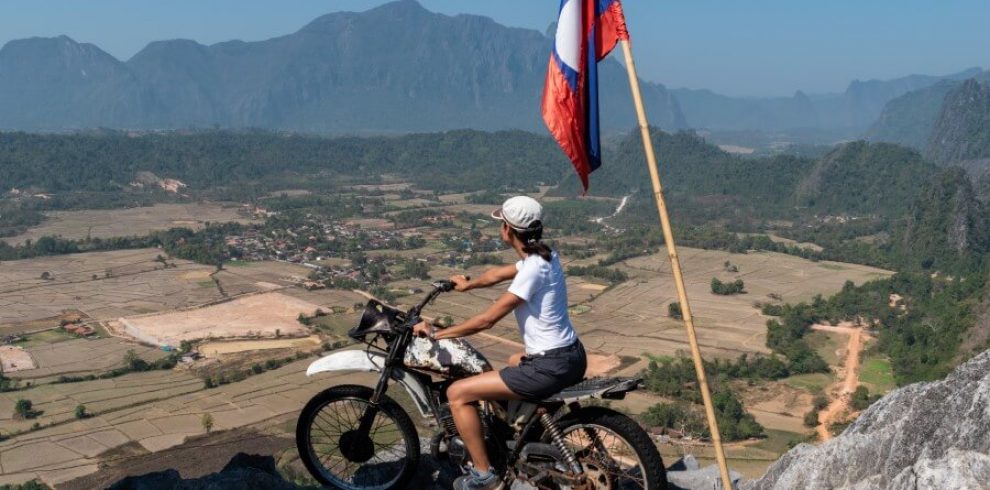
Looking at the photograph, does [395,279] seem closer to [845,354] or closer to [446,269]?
[446,269]

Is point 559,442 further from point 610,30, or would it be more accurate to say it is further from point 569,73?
point 610,30

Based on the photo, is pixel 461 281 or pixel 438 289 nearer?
pixel 438 289

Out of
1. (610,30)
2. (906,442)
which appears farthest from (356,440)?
(906,442)

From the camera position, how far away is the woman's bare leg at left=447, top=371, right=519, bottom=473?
5969 mm

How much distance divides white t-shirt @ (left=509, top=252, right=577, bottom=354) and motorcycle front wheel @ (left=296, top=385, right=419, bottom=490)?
145 cm

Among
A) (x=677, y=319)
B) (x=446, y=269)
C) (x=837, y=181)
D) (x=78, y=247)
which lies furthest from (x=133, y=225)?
(x=837, y=181)

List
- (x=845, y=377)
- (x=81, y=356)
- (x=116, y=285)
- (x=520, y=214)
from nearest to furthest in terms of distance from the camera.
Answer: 1. (x=520, y=214)
2. (x=845, y=377)
3. (x=81, y=356)
4. (x=116, y=285)

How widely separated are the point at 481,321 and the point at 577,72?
7.66ft

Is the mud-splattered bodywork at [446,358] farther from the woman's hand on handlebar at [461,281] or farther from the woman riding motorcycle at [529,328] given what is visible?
the woman's hand on handlebar at [461,281]

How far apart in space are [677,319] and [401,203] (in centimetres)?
6908

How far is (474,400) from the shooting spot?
6.05 meters

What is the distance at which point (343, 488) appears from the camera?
6977 mm

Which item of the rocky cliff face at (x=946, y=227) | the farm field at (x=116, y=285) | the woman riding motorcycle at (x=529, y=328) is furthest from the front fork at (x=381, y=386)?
the rocky cliff face at (x=946, y=227)

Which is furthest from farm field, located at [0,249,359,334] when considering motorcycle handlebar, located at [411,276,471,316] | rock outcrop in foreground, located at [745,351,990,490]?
rock outcrop in foreground, located at [745,351,990,490]
